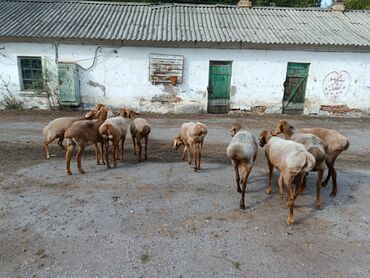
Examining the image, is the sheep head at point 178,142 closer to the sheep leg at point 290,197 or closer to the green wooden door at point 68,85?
the sheep leg at point 290,197

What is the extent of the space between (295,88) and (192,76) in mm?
4760

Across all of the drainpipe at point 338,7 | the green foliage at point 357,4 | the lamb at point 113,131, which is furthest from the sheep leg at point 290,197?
the green foliage at point 357,4

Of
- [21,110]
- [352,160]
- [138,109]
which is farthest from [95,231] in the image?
[21,110]

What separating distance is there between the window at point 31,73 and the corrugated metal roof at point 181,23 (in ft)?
3.84

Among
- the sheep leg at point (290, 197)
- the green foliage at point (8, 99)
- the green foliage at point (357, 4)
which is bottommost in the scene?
the sheep leg at point (290, 197)

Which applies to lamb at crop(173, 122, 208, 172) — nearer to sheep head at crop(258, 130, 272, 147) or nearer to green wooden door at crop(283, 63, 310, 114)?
sheep head at crop(258, 130, 272, 147)

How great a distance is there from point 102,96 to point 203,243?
11.0m

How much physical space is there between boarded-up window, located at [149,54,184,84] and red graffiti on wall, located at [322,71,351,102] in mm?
6612

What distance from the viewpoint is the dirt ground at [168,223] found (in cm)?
437

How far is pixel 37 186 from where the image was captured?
260 inches

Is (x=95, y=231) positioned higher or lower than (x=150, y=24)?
lower

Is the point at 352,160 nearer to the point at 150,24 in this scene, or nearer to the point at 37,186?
the point at 37,186

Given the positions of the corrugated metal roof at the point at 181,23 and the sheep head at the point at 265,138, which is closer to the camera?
the sheep head at the point at 265,138

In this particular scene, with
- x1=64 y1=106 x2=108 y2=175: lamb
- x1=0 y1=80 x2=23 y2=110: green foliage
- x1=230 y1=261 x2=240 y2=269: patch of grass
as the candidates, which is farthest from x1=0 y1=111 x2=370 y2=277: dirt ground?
x1=0 y1=80 x2=23 y2=110: green foliage
